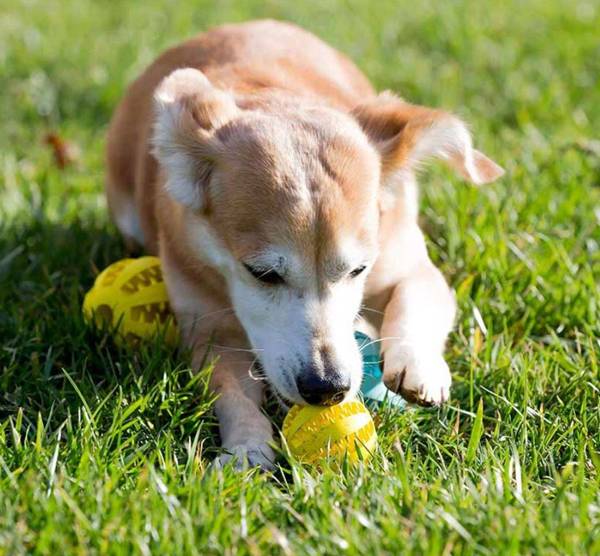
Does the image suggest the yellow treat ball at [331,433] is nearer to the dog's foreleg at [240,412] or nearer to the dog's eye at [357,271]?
the dog's foreleg at [240,412]

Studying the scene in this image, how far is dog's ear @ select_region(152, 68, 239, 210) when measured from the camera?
11.7 feet

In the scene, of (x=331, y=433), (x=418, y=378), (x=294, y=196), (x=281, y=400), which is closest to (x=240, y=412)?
(x=281, y=400)

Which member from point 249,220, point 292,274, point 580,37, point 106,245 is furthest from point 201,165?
point 580,37

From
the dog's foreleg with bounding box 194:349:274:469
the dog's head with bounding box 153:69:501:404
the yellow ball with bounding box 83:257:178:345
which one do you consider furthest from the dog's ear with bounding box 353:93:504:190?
the yellow ball with bounding box 83:257:178:345

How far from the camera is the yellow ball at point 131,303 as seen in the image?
376 cm

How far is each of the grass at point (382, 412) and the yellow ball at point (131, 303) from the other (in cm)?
9

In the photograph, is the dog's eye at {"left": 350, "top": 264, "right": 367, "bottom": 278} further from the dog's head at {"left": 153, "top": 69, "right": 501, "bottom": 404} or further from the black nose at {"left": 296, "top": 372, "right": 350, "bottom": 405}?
the black nose at {"left": 296, "top": 372, "right": 350, "bottom": 405}

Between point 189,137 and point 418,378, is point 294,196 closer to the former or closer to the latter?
point 189,137

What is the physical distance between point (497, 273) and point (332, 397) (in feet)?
4.20

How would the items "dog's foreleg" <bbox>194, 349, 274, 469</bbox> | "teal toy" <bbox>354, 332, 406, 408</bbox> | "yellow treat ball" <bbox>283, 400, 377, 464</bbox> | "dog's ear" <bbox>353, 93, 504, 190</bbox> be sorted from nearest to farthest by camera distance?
1. "yellow treat ball" <bbox>283, 400, 377, 464</bbox>
2. "dog's foreleg" <bbox>194, 349, 274, 469</bbox>
3. "teal toy" <bbox>354, 332, 406, 408</bbox>
4. "dog's ear" <bbox>353, 93, 504, 190</bbox>

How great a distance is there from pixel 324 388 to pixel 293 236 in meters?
0.47

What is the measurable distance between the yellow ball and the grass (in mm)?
88

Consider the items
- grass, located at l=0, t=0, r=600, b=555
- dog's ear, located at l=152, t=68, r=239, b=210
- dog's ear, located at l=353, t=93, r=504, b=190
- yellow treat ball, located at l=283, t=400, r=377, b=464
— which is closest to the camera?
grass, located at l=0, t=0, r=600, b=555

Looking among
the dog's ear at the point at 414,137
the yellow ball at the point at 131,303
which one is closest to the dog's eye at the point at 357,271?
the dog's ear at the point at 414,137
